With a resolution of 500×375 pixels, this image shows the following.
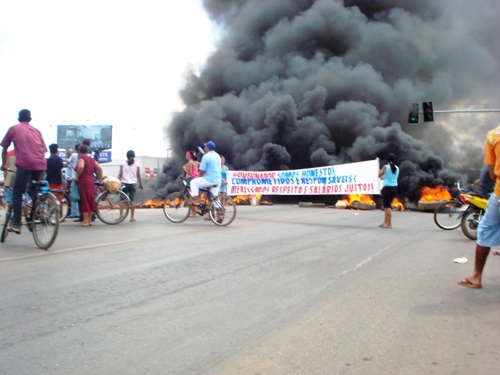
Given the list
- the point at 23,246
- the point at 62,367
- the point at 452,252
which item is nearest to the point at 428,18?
the point at 452,252

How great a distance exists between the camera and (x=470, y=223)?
9141 millimetres

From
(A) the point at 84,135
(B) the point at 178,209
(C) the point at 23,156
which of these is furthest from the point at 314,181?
(A) the point at 84,135

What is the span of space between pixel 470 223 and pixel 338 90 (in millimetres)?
30925

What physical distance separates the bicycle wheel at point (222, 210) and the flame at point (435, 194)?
21600mm

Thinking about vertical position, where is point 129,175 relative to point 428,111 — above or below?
below

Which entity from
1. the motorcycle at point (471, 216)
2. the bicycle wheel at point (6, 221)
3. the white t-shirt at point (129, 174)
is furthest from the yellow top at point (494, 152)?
the white t-shirt at point (129, 174)

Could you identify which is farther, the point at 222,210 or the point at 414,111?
the point at 414,111

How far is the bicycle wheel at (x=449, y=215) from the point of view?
10.2 m

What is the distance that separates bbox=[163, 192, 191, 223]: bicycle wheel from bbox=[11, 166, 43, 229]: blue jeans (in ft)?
14.0

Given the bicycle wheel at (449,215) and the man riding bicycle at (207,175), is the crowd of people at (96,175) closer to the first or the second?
the man riding bicycle at (207,175)

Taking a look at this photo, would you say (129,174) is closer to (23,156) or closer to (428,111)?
(23,156)

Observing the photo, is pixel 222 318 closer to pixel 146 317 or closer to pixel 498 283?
pixel 146 317

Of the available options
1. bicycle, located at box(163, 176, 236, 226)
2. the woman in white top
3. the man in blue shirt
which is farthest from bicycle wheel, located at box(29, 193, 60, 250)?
the woman in white top

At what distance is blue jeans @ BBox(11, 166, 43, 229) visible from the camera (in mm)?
6695
